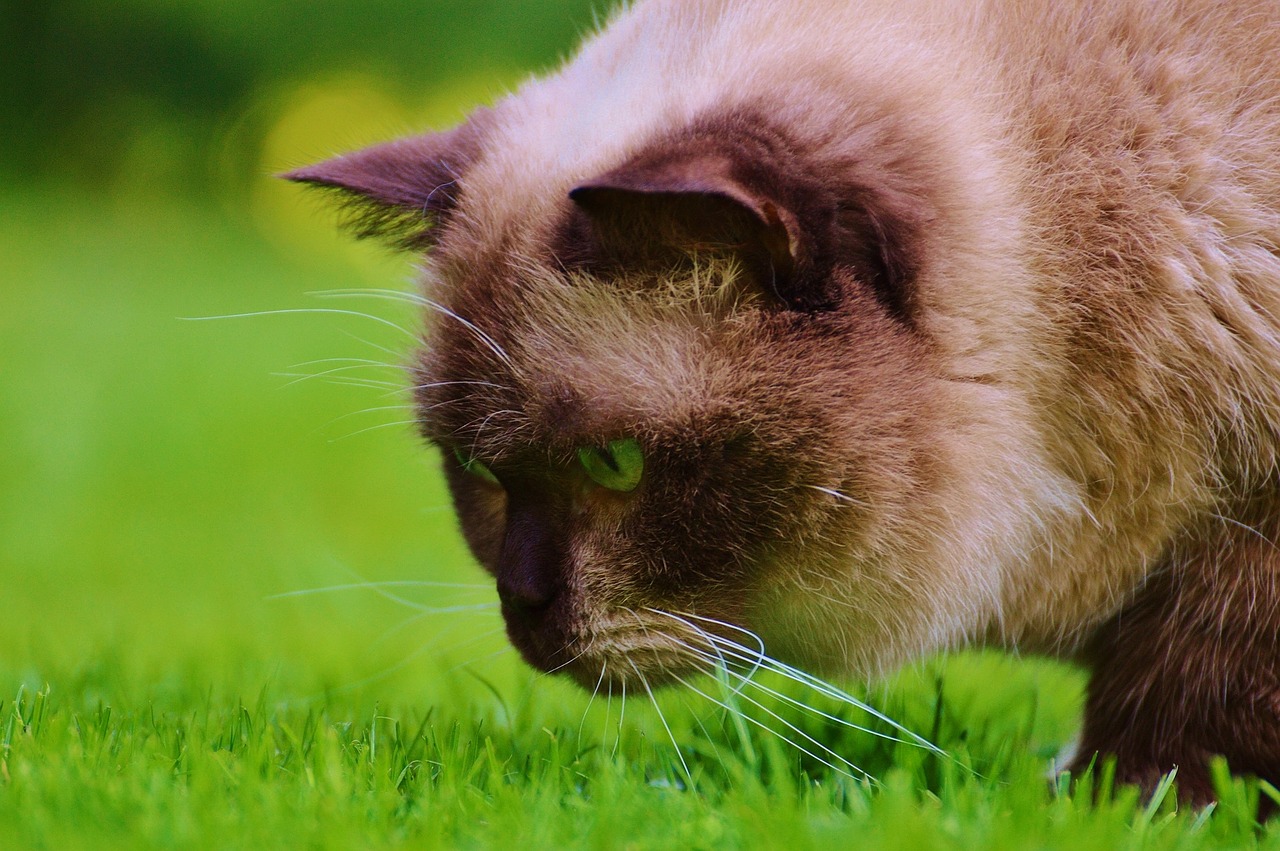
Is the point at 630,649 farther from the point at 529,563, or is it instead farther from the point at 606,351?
the point at 606,351

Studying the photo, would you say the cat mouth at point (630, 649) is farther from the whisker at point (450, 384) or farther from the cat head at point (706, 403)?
the whisker at point (450, 384)

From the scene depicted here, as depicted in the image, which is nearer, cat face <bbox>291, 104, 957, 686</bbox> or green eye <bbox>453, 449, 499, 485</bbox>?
cat face <bbox>291, 104, 957, 686</bbox>

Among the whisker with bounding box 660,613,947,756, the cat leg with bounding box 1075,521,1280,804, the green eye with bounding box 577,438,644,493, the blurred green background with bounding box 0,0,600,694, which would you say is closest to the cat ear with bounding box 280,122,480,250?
the blurred green background with bounding box 0,0,600,694

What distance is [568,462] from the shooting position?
199 cm

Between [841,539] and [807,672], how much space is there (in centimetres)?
35

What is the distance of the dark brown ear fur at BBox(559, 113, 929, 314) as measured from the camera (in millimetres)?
1729

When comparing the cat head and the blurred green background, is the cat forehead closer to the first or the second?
the cat head

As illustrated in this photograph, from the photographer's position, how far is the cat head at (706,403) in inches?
73.8

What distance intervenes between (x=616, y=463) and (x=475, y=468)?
0.37 metres

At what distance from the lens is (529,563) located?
6.72 feet

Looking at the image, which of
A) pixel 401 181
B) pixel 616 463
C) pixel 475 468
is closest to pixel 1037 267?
pixel 616 463

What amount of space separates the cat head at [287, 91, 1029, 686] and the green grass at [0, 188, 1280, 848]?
8.9 inches

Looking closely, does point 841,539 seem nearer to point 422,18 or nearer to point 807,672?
point 807,672

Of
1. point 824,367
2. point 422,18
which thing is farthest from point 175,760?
point 422,18
